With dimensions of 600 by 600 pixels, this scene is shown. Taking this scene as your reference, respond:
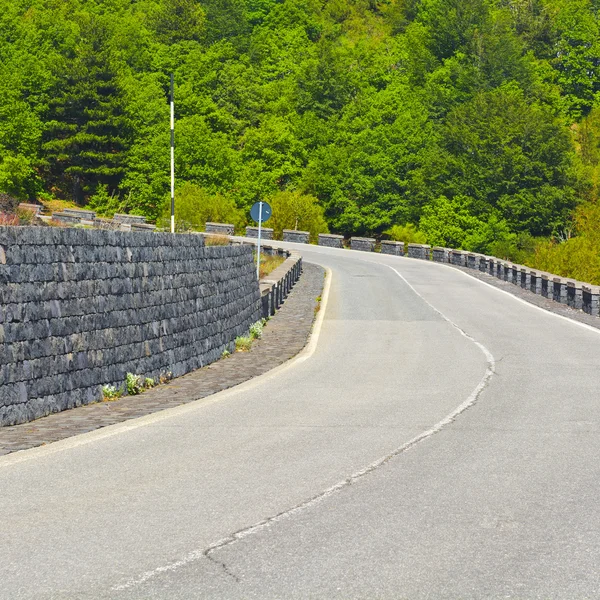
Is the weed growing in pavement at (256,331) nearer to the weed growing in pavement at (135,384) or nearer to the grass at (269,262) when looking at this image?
the weed growing in pavement at (135,384)

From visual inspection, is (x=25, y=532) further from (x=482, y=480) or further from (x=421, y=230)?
(x=421, y=230)

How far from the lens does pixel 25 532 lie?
6.83 meters

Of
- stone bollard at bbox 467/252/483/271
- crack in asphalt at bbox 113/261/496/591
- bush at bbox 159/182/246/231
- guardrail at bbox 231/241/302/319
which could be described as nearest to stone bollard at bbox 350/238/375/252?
bush at bbox 159/182/246/231

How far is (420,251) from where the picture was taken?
57.6 meters

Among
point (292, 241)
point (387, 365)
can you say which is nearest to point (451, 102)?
point (292, 241)

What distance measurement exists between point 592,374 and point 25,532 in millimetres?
11166

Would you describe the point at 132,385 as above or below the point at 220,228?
below

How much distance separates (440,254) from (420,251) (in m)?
2.67

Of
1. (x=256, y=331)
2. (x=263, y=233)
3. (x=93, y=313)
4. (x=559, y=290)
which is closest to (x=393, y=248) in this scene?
(x=263, y=233)

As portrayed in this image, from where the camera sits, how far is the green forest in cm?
8662

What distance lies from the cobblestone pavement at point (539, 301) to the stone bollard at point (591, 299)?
0.21 meters

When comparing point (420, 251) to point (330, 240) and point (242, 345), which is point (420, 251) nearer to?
point (330, 240)

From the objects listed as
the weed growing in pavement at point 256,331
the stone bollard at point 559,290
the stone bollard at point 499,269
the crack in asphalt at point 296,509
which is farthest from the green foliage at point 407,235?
the crack in asphalt at point 296,509

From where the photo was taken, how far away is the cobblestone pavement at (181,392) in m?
10.6
